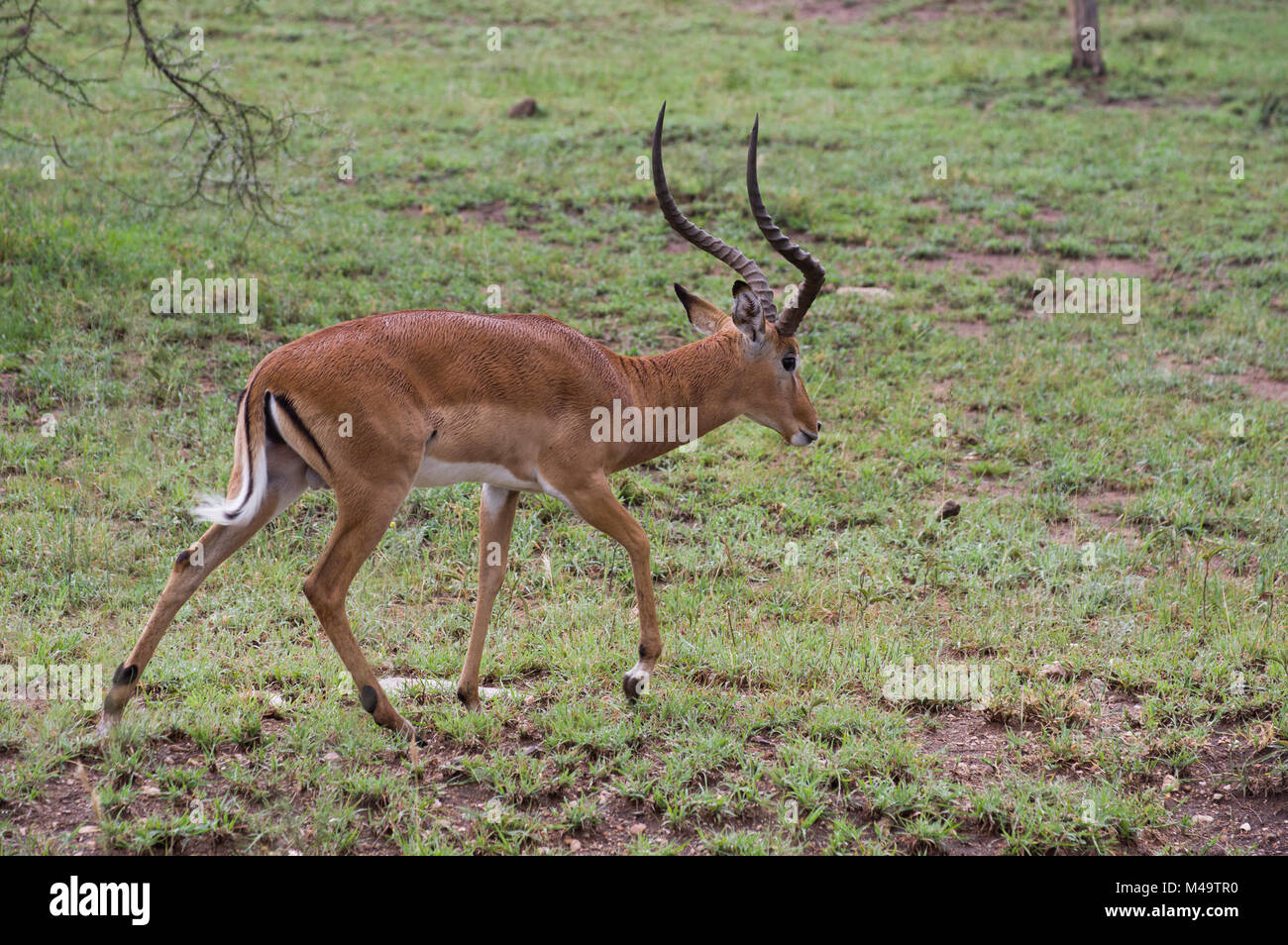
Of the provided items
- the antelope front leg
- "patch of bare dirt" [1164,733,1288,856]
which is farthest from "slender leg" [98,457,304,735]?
"patch of bare dirt" [1164,733,1288,856]

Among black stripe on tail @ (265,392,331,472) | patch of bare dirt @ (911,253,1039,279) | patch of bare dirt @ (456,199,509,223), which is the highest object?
patch of bare dirt @ (456,199,509,223)

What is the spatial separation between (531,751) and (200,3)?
2025 cm

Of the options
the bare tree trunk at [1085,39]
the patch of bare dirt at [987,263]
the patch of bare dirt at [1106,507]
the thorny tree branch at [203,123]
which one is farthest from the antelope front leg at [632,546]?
the bare tree trunk at [1085,39]

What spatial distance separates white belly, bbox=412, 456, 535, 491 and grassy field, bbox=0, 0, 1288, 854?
3.33 ft

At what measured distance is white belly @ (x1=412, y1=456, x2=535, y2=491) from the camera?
16.3 feet

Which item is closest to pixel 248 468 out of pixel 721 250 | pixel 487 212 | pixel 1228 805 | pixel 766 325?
pixel 721 250

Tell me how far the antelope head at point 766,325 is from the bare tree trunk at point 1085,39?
15976mm

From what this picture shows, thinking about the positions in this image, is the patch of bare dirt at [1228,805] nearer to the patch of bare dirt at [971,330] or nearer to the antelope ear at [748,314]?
the antelope ear at [748,314]

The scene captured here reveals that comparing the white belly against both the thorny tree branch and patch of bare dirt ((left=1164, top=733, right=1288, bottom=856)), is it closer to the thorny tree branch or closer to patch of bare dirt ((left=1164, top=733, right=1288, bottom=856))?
patch of bare dirt ((left=1164, top=733, right=1288, bottom=856))

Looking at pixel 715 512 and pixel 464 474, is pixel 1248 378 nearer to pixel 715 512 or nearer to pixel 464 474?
pixel 715 512

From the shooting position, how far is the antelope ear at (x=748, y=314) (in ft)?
18.7

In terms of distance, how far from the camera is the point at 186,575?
4828mm

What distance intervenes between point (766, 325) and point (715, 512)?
2108 mm
